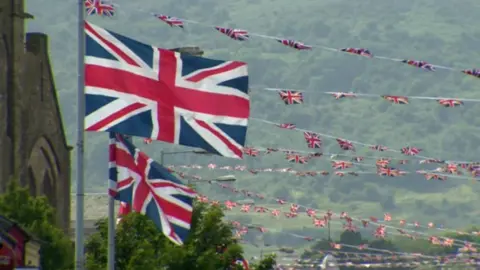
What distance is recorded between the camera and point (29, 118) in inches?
3115

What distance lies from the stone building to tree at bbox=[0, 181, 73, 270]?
964cm

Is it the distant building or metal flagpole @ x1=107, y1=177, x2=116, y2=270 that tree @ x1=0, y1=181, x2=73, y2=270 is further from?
metal flagpole @ x1=107, y1=177, x2=116, y2=270

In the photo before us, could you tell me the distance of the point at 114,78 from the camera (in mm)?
45375

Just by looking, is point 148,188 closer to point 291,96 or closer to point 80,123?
point 80,123

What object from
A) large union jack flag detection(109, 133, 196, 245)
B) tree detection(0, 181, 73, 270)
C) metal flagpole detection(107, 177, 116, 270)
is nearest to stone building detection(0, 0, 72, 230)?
tree detection(0, 181, 73, 270)

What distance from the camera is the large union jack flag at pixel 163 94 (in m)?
45.2

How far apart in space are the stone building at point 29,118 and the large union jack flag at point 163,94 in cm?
2900

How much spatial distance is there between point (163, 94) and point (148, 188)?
2.77 meters

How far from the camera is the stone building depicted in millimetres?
77250

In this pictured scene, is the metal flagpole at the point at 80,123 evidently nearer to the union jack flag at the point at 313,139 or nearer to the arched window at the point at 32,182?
the union jack flag at the point at 313,139

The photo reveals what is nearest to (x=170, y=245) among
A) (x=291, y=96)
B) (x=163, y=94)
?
(x=291, y=96)

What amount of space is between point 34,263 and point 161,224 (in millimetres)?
10914

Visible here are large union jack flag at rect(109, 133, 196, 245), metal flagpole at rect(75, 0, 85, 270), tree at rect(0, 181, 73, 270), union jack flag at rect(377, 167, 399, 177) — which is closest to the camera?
metal flagpole at rect(75, 0, 85, 270)

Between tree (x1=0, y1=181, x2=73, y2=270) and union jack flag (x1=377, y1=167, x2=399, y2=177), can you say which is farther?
union jack flag (x1=377, y1=167, x2=399, y2=177)
